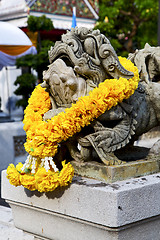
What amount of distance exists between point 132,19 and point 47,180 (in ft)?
51.6

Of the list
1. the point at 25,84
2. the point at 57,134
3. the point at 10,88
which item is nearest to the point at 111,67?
the point at 57,134

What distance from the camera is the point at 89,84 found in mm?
2660

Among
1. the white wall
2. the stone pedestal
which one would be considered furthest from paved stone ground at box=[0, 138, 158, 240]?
the white wall

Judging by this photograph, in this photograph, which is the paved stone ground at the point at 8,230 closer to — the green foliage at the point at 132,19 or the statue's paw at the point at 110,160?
the statue's paw at the point at 110,160

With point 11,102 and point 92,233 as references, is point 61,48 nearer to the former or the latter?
point 92,233

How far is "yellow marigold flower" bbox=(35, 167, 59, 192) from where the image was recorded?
7.90 feet

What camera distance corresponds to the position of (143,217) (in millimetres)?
2418

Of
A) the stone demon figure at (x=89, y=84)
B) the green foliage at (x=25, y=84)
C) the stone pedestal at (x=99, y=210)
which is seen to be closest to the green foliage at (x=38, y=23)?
the green foliage at (x=25, y=84)

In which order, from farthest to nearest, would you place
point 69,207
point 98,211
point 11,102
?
point 11,102 → point 69,207 → point 98,211

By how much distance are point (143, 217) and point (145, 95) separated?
1036mm

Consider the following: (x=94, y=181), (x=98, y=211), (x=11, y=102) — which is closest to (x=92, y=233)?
(x=98, y=211)

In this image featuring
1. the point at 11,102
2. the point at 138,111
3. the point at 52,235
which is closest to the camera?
the point at 52,235

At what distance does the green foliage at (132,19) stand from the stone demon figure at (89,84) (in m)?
12.8

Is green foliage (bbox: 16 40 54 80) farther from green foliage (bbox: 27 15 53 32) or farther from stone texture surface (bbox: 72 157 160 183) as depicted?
stone texture surface (bbox: 72 157 160 183)
